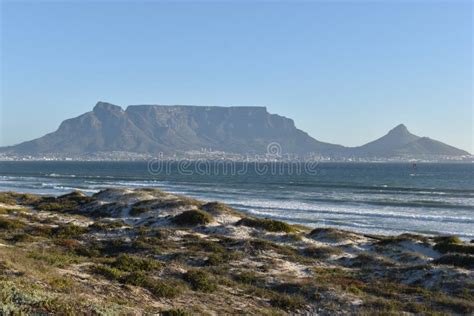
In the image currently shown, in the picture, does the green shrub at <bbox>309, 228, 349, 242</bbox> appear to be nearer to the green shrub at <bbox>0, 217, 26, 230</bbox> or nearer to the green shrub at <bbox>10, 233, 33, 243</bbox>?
the green shrub at <bbox>10, 233, 33, 243</bbox>

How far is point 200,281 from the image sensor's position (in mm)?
18781

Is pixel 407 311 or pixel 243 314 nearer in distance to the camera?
pixel 243 314

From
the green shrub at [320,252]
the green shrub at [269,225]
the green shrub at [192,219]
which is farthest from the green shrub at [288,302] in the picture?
the green shrub at [192,219]

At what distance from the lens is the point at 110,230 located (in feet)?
110

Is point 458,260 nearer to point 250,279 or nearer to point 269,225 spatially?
point 250,279

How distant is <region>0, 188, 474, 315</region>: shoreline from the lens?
15.8 meters

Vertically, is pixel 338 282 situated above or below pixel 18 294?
below

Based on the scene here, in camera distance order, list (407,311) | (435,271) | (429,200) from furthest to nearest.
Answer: (429,200)
(435,271)
(407,311)

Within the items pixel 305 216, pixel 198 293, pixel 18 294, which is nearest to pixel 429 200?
pixel 305 216

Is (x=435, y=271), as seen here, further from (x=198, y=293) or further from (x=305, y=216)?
(x=305, y=216)

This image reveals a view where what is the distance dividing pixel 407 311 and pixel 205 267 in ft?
33.0

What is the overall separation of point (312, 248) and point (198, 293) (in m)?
12.9

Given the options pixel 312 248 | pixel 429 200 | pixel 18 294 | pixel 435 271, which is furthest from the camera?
pixel 429 200

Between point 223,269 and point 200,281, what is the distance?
3.81 metres
